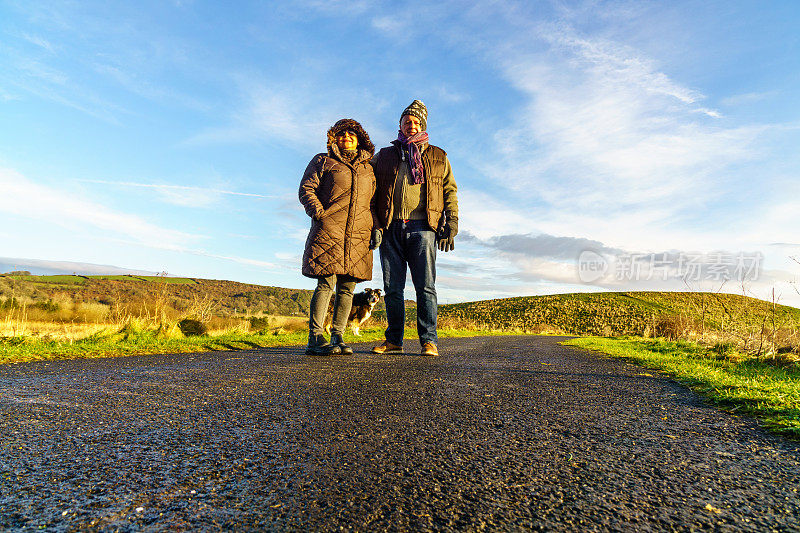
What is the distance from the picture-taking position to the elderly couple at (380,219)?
5094mm

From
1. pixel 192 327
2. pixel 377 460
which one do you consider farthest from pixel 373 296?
pixel 377 460

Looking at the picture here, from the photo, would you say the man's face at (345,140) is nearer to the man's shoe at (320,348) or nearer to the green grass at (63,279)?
the man's shoe at (320,348)

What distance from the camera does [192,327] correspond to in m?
8.30

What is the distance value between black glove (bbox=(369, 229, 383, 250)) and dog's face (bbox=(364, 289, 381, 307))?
17.9 ft

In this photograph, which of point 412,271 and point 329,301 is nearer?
point 329,301

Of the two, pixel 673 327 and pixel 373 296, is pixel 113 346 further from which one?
pixel 673 327

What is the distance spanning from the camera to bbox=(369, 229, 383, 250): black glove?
5.40 meters

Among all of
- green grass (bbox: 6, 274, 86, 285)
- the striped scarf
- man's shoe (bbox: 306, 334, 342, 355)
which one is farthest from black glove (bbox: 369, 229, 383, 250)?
green grass (bbox: 6, 274, 86, 285)

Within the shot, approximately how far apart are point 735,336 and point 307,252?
8.81 metres

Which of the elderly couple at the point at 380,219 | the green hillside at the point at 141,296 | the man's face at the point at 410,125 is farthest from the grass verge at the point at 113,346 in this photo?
the man's face at the point at 410,125

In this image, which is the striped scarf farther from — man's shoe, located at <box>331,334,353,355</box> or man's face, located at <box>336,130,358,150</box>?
man's shoe, located at <box>331,334,353,355</box>

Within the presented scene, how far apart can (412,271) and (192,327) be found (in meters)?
5.10

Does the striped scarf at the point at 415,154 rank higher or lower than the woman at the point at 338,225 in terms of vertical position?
higher

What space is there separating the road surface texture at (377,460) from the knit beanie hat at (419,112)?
383 centimetres
